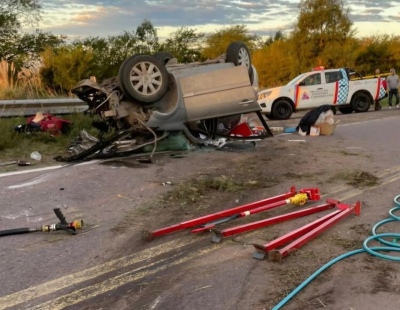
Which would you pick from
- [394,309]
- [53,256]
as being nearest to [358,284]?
[394,309]

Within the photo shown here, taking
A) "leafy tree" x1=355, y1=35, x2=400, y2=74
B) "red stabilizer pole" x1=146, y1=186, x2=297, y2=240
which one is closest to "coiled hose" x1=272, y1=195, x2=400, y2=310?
"red stabilizer pole" x1=146, y1=186, x2=297, y2=240

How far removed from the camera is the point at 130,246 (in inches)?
156

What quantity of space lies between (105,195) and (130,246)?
5.21 feet

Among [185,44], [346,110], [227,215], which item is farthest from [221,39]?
[227,215]

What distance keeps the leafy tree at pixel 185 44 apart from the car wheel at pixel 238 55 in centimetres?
2207

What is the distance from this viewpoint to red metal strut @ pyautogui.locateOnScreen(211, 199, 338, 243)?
4.07m

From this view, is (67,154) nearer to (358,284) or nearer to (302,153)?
(302,153)

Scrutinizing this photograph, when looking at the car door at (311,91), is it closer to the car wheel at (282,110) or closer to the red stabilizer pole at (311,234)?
the car wheel at (282,110)

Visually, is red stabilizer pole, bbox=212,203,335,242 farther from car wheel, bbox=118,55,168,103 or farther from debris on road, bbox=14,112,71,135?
debris on road, bbox=14,112,71,135

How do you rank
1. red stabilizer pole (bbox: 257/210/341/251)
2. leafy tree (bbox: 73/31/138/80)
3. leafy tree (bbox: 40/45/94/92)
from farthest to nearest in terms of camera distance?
leafy tree (bbox: 73/31/138/80), leafy tree (bbox: 40/45/94/92), red stabilizer pole (bbox: 257/210/341/251)

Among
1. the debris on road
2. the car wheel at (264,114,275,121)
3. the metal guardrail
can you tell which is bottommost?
the car wheel at (264,114,275,121)

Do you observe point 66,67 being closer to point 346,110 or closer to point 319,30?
point 346,110

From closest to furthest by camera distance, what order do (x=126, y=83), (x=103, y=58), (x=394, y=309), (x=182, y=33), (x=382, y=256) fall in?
1. (x=394, y=309)
2. (x=382, y=256)
3. (x=126, y=83)
4. (x=103, y=58)
5. (x=182, y=33)

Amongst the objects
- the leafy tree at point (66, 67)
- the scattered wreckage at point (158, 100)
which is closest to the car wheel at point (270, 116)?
the leafy tree at point (66, 67)
